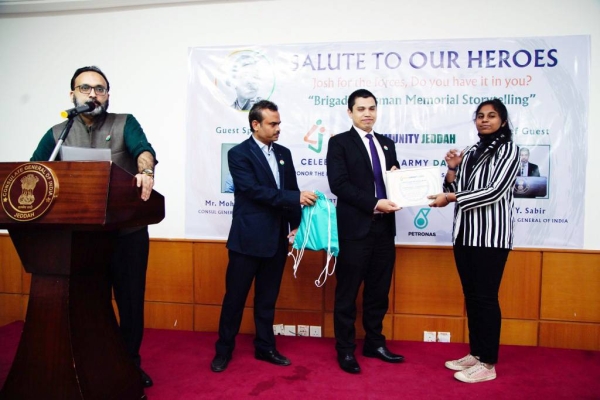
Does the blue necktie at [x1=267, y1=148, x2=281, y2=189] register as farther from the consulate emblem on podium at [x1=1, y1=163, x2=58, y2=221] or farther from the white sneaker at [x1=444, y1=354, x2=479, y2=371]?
the white sneaker at [x1=444, y1=354, x2=479, y2=371]

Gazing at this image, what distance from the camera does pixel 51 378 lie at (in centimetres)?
167

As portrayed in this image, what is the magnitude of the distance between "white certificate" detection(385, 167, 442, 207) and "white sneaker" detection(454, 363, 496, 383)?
3.32 ft

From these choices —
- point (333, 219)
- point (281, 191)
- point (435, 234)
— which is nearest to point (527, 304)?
point (435, 234)

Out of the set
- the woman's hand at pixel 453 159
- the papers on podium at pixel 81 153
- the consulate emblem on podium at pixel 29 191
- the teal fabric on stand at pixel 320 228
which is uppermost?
the woman's hand at pixel 453 159

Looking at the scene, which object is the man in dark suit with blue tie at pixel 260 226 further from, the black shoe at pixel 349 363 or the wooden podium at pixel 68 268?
the wooden podium at pixel 68 268

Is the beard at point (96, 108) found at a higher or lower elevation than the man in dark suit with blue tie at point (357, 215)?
higher

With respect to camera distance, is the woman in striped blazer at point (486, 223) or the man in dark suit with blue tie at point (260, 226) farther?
the man in dark suit with blue tie at point (260, 226)

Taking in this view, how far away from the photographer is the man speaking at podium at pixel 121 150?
208 cm

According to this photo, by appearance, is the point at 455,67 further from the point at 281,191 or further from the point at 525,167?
the point at 281,191

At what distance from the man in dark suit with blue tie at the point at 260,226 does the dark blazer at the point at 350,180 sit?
19 centimetres

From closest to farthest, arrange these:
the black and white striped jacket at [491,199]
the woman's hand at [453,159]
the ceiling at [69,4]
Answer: the black and white striped jacket at [491,199], the woman's hand at [453,159], the ceiling at [69,4]

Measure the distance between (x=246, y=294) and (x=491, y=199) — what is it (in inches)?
61.7

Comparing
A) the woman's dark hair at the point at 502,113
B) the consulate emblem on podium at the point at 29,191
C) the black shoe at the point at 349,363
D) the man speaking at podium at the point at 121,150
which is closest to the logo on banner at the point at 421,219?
the woman's dark hair at the point at 502,113

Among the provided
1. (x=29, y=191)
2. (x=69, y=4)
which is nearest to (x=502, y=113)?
(x=29, y=191)
